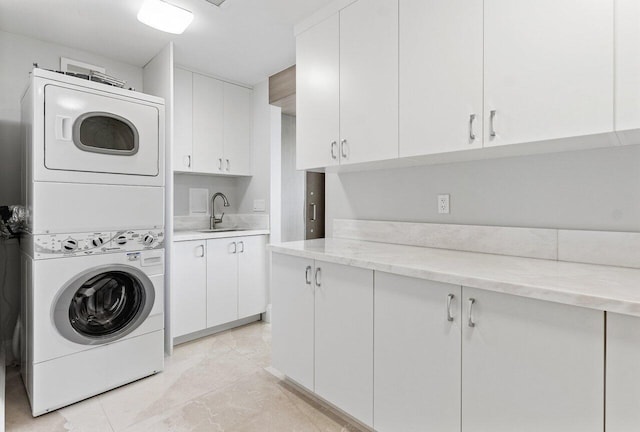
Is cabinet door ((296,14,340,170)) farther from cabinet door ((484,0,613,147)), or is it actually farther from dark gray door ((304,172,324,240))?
dark gray door ((304,172,324,240))

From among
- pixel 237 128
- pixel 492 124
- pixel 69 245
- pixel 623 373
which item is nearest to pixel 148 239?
pixel 69 245

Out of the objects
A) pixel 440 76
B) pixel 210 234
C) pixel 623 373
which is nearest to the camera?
pixel 623 373

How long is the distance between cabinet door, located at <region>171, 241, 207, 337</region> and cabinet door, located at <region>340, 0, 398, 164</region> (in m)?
1.54

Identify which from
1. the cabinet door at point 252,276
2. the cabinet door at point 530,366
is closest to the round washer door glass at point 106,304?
the cabinet door at point 252,276

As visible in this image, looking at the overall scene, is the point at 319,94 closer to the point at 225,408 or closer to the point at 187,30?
Answer: the point at 187,30

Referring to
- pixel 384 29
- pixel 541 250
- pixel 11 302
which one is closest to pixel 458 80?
pixel 384 29

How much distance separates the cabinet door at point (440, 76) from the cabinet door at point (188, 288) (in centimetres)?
192

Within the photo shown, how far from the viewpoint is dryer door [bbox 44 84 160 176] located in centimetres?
187

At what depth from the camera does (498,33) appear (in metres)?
1.40

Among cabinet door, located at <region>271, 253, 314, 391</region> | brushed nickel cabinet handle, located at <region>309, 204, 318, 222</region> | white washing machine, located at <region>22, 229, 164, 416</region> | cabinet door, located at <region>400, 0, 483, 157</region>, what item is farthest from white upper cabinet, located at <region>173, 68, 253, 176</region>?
cabinet door, located at <region>400, 0, 483, 157</region>

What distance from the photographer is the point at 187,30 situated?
8.05 feet

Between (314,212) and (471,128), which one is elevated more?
(471,128)

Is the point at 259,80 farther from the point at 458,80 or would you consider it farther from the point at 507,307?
the point at 507,307

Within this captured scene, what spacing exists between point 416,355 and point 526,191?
3.14ft
